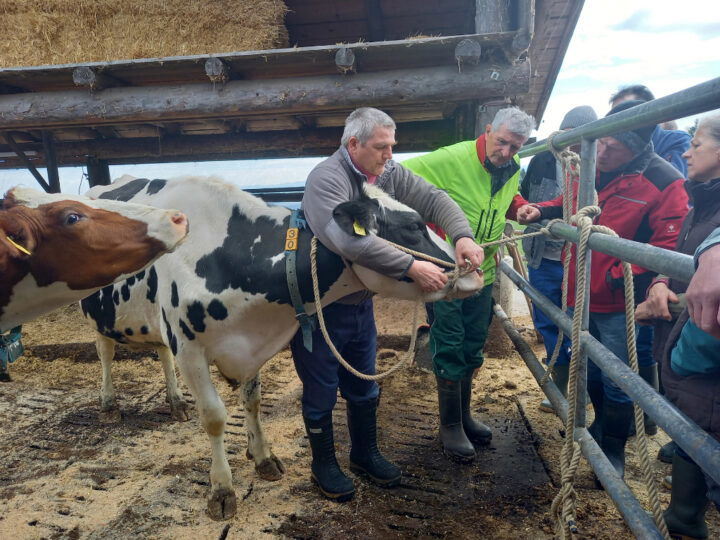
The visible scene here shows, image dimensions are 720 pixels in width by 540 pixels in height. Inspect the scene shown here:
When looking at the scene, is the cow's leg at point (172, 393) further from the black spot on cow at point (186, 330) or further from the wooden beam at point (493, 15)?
the wooden beam at point (493, 15)

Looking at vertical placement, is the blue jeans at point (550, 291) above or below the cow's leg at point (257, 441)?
above

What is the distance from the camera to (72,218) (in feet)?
6.22

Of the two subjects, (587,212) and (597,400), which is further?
(597,400)

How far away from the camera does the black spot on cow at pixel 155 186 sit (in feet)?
11.1

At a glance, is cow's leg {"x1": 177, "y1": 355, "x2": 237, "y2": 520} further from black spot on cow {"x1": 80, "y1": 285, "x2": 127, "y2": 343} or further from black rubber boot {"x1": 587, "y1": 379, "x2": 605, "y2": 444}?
black rubber boot {"x1": 587, "y1": 379, "x2": 605, "y2": 444}

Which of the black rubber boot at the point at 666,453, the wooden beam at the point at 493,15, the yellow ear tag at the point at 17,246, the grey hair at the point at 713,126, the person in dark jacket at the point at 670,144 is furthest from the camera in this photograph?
the wooden beam at the point at 493,15

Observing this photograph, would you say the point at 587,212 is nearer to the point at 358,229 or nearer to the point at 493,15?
the point at 358,229

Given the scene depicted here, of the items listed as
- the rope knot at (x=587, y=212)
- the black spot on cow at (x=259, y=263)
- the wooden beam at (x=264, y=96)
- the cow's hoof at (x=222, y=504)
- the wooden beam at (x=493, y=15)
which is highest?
the wooden beam at (x=493, y=15)

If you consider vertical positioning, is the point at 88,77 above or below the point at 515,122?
above

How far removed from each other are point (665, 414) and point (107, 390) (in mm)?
4063

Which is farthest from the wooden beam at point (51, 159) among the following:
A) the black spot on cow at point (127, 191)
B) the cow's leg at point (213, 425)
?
the cow's leg at point (213, 425)

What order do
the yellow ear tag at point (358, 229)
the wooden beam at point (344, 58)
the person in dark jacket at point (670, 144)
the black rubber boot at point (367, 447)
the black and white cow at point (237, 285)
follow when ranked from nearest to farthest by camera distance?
the yellow ear tag at point (358, 229)
the black and white cow at point (237, 285)
the black rubber boot at point (367, 447)
the person in dark jacket at point (670, 144)
the wooden beam at point (344, 58)

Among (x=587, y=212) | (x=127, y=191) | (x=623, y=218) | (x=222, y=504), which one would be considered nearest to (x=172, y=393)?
(x=222, y=504)

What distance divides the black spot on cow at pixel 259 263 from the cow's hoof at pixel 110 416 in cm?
203
